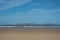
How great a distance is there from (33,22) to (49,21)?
0.18 m

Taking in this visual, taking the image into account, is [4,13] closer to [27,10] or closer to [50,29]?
[27,10]

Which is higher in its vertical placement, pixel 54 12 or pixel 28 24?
pixel 54 12
